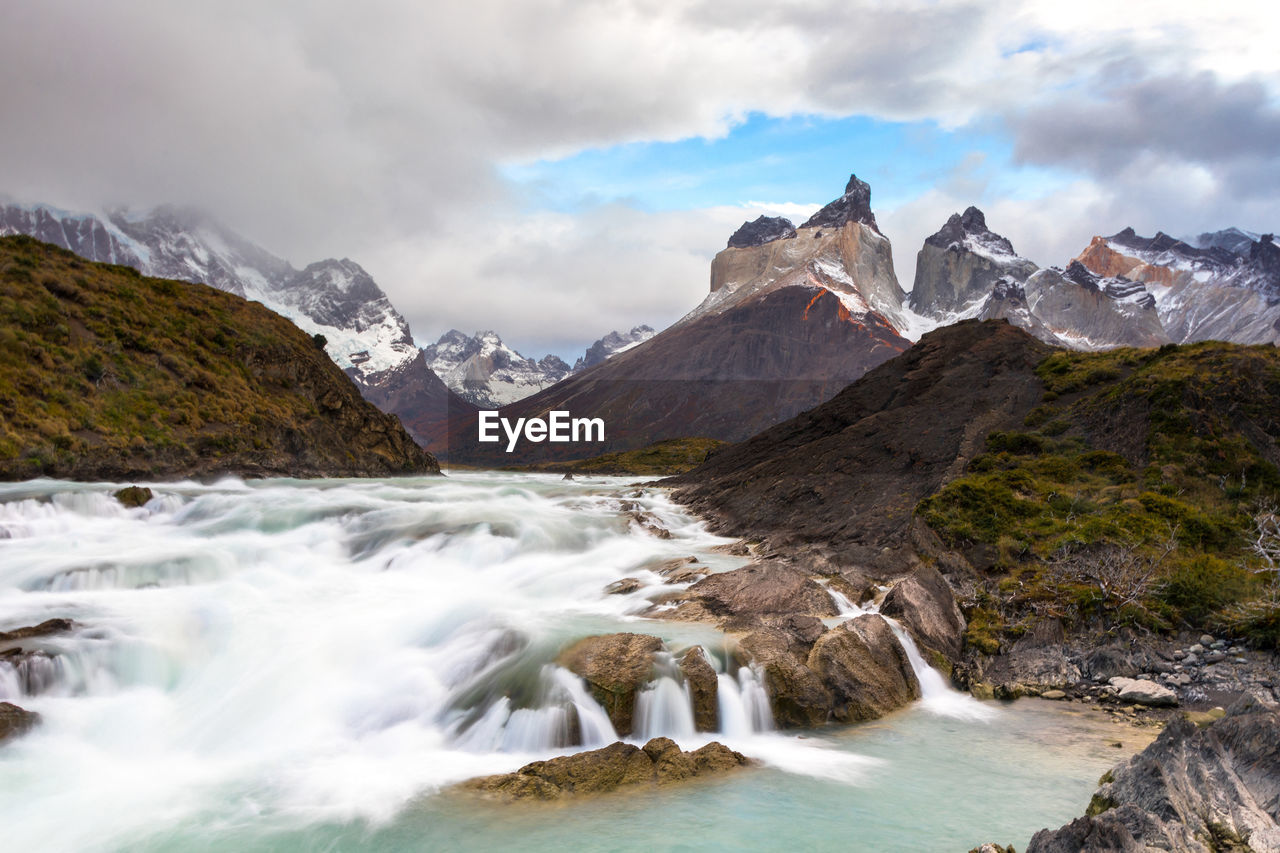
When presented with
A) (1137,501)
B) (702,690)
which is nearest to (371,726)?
(702,690)

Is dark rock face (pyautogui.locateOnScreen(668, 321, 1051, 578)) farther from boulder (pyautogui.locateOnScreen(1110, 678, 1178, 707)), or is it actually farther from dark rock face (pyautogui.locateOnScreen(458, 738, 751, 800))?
dark rock face (pyautogui.locateOnScreen(458, 738, 751, 800))

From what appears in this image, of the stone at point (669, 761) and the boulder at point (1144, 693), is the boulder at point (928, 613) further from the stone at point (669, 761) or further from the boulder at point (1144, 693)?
the stone at point (669, 761)

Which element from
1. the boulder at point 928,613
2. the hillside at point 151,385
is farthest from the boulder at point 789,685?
the hillside at point 151,385

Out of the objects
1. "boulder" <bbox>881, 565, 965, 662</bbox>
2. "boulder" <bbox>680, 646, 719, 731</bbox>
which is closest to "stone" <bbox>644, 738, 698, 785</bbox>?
"boulder" <bbox>680, 646, 719, 731</bbox>

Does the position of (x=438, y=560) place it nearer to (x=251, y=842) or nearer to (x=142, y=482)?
(x=251, y=842)

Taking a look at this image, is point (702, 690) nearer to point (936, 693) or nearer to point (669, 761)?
point (669, 761)

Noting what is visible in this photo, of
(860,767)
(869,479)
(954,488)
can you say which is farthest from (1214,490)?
(860,767)
